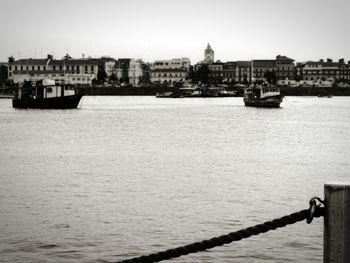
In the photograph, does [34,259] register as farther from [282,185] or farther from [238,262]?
[282,185]

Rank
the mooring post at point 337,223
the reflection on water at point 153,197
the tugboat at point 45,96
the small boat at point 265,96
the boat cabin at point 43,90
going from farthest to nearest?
the small boat at point 265,96 < the tugboat at point 45,96 < the boat cabin at point 43,90 < the reflection on water at point 153,197 < the mooring post at point 337,223

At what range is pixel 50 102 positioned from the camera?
9450 centimetres

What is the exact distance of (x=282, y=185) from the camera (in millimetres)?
23406

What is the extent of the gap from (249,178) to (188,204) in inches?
269

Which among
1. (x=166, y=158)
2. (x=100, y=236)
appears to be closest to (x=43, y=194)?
(x=100, y=236)


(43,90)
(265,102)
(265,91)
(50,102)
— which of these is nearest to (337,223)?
(43,90)

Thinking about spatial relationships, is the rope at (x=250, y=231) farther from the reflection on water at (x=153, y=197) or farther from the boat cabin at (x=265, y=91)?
the boat cabin at (x=265, y=91)

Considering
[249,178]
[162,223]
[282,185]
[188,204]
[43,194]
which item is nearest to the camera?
[162,223]

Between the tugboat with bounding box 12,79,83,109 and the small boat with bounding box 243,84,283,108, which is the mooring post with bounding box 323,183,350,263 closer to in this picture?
the tugboat with bounding box 12,79,83,109

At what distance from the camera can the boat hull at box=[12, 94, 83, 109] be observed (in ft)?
309

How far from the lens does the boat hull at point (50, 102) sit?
3711 inches

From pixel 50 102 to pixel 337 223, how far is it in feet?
306

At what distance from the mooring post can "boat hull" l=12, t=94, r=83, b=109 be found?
92.2 metres

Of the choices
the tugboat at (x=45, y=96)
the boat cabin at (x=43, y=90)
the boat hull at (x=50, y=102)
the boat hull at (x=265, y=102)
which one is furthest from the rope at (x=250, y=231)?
the boat hull at (x=265, y=102)
